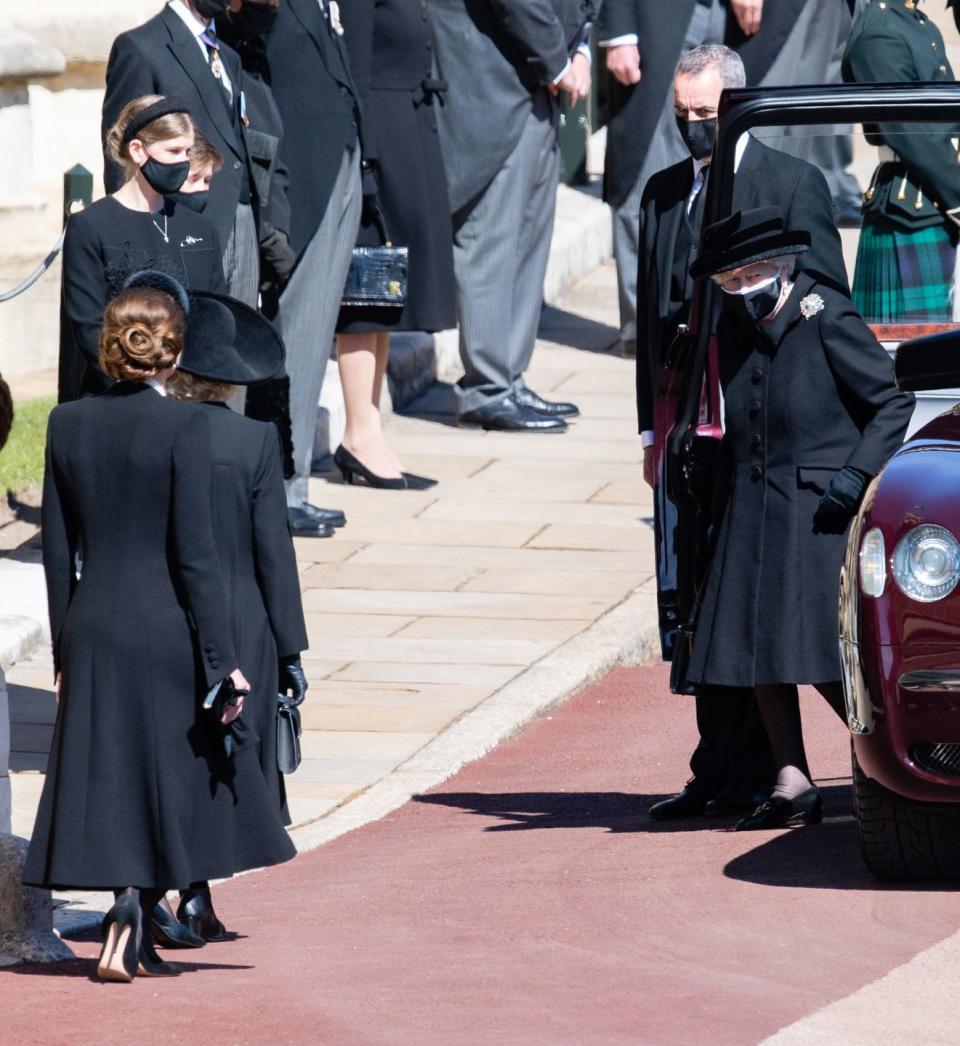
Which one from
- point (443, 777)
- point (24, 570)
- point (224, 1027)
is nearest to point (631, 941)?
point (224, 1027)

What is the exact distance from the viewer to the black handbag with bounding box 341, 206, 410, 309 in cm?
1121

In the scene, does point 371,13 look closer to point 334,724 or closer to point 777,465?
point 334,724

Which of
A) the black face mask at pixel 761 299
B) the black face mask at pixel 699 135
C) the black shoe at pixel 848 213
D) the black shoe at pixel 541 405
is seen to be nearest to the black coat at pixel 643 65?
the black shoe at pixel 541 405

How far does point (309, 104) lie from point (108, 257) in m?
3.03

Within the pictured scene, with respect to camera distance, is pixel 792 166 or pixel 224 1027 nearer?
pixel 224 1027

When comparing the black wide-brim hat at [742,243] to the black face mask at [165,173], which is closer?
the black wide-brim hat at [742,243]

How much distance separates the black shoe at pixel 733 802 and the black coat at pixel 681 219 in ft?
3.37

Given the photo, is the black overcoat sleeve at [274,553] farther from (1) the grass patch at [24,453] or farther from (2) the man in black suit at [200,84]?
(1) the grass patch at [24,453]

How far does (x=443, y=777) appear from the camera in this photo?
26.2 feet

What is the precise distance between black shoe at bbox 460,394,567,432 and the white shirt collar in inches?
177

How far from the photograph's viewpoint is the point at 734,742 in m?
7.47

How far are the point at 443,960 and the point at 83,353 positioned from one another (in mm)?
2517

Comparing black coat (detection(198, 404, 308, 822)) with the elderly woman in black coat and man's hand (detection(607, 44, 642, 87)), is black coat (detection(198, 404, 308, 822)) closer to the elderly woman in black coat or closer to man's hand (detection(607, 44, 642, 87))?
the elderly woman in black coat

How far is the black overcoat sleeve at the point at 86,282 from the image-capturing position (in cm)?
768
